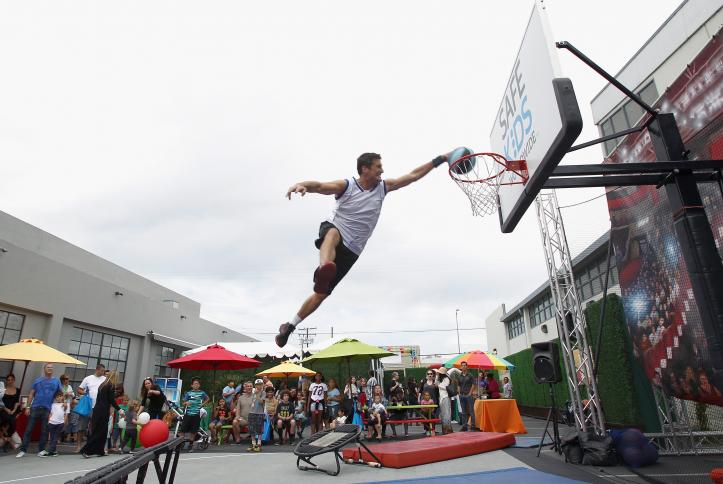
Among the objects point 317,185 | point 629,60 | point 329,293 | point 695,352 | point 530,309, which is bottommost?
point 695,352

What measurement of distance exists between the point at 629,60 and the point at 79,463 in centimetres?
1585

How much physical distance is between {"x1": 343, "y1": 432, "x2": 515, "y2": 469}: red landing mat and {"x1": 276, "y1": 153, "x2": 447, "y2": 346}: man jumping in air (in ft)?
11.0

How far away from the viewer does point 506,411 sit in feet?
30.9

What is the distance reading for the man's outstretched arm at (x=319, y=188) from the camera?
10.0 ft

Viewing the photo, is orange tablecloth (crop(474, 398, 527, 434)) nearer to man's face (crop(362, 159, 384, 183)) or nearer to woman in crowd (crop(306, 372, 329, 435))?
woman in crowd (crop(306, 372, 329, 435))

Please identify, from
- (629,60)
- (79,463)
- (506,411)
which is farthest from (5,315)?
(629,60)

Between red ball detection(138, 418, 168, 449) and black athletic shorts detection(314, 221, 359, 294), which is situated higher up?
black athletic shorts detection(314, 221, 359, 294)

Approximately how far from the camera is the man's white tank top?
3.48m

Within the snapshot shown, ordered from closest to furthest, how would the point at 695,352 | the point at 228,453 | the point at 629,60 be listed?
the point at 695,352
the point at 228,453
the point at 629,60

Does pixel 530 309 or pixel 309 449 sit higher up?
pixel 530 309

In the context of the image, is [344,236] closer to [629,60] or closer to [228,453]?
[228,453]

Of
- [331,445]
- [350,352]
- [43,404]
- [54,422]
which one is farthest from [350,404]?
[43,404]

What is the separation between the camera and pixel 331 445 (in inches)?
219

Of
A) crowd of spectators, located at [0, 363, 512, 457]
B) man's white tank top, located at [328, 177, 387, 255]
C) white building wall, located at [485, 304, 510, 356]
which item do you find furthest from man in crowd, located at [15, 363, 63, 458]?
white building wall, located at [485, 304, 510, 356]
